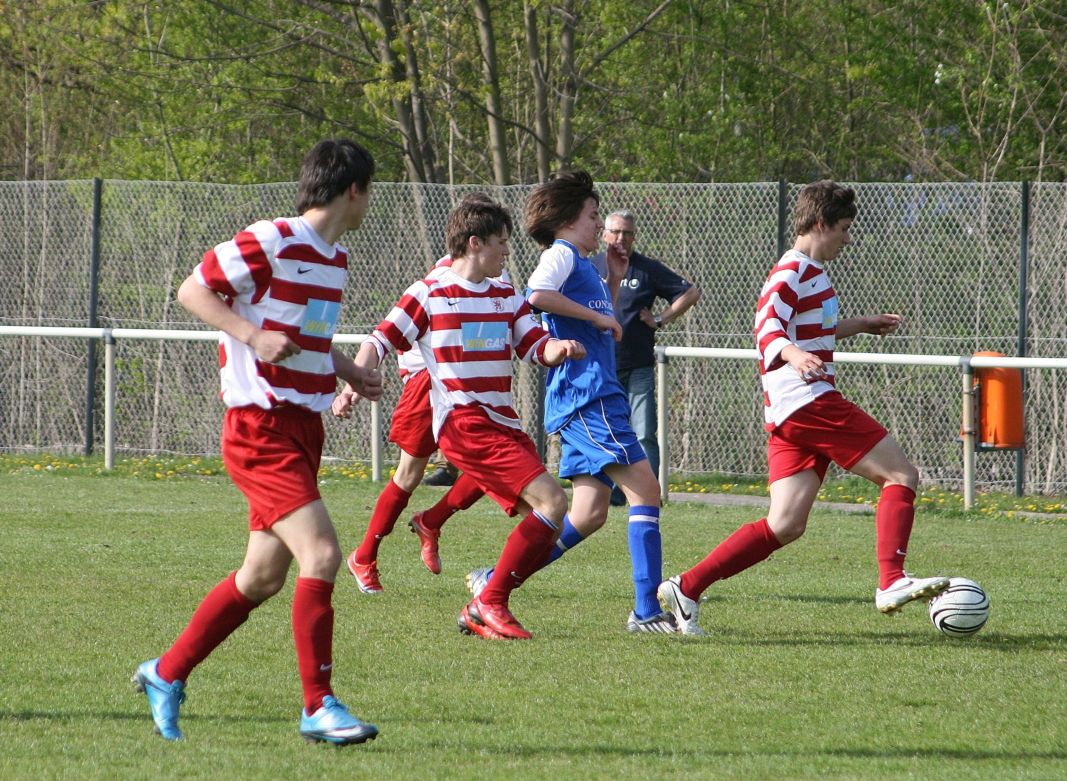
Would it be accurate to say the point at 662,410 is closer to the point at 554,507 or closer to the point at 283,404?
the point at 554,507

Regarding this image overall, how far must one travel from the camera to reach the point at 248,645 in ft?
21.2

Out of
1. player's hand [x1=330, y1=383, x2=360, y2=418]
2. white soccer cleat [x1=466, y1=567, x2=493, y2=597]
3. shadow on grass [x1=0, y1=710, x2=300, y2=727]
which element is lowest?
shadow on grass [x1=0, y1=710, x2=300, y2=727]

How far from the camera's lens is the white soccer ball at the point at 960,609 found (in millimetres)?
6551

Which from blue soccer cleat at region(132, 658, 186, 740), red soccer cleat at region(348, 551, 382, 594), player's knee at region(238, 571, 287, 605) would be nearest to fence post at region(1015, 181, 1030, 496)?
red soccer cleat at region(348, 551, 382, 594)

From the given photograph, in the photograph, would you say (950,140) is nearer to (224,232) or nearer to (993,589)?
(224,232)

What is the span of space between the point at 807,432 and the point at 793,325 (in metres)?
0.43

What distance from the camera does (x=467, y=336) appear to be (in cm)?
684

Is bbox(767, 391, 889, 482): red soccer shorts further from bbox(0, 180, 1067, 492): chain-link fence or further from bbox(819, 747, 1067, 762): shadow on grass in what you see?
bbox(0, 180, 1067, 492): chain-link fence

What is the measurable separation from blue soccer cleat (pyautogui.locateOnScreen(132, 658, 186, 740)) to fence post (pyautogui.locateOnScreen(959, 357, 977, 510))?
7.61m

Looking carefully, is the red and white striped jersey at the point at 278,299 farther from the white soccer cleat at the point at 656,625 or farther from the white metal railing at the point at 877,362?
the white metal railing at the point at 877,362

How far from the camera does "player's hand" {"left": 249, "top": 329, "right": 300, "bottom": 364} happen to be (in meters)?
4.63

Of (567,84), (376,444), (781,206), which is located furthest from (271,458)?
(567,84)

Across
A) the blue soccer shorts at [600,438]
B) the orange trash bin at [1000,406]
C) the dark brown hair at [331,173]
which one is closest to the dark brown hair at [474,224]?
the blue soccer shorts at [600,438]

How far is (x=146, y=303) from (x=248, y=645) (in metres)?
9.56
